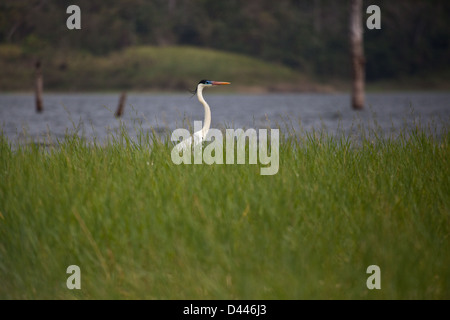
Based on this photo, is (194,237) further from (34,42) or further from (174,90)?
(174,90)

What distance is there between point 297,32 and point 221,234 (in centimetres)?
13177

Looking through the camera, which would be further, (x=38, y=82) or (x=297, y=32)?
(x=297, y=32)

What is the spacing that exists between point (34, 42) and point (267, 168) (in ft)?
127

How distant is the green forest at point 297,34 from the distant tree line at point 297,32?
235 mm

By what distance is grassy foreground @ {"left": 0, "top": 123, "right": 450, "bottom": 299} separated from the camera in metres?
5.36

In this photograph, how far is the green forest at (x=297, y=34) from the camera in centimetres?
12469

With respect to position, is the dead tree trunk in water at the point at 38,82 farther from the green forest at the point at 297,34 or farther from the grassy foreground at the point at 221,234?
the green forest at the point at 297,34

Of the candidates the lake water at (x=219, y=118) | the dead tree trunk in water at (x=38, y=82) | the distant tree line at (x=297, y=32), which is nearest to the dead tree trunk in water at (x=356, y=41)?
the lake water at (x=219, y=118)

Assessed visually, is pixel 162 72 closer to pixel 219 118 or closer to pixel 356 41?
pixel 219 118

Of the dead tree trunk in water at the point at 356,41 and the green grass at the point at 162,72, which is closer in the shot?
the dead tree trunk in water at the point at 356,41

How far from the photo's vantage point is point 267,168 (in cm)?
807

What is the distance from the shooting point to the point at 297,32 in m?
132

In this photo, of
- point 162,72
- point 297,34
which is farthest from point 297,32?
point 162,72
